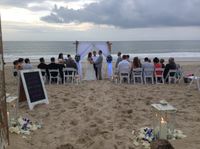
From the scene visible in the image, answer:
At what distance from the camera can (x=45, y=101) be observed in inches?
328

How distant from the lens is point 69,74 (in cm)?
1248

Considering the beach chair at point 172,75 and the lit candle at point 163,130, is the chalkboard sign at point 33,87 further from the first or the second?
the beach chair at point 172,75

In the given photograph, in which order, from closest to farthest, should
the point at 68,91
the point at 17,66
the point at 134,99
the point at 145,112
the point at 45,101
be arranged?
the point at 145,112
the point at 45,101
the point at 134,99
the point at 68,91
the point at 17,66

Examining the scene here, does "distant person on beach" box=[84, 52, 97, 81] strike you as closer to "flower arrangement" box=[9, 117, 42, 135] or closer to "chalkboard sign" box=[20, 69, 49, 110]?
"chalkboard sign" box=[20, 69, 49, 110]

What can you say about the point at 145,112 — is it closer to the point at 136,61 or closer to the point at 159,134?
the point at 159,134

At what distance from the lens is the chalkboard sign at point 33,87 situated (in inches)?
313

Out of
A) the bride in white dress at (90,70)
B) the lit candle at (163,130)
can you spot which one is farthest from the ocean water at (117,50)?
the lit candle at (163,130)

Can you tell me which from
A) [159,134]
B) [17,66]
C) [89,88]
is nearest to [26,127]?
[159,134]

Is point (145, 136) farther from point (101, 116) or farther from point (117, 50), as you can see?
point (117, 50)

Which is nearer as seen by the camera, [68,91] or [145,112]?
[145,112]

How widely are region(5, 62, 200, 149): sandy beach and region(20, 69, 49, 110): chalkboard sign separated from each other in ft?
0.56

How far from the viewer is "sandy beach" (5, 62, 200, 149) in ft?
18.6

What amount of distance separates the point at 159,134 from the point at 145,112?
1.90 m

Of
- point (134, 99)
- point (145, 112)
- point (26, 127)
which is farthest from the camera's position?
point (134, 99)
